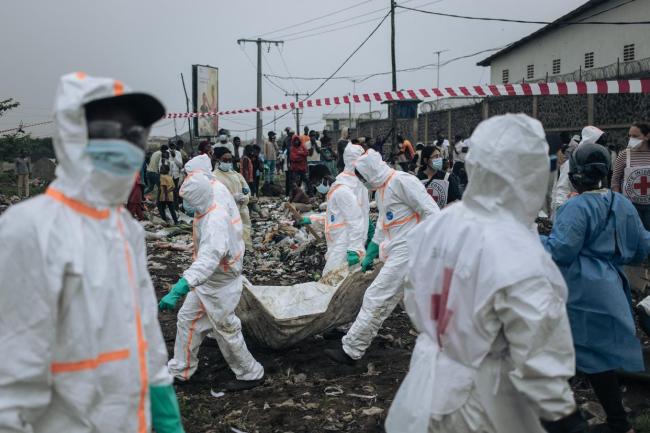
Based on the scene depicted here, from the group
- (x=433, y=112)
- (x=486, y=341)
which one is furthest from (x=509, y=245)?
(x=433, y=112)

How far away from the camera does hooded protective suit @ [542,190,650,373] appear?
3.79m

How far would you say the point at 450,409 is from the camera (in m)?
2.44

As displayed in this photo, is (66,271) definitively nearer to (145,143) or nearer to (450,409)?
(145,143)

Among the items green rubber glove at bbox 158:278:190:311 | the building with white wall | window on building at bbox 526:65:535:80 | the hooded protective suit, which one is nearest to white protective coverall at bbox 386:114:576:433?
the hooded protective suit

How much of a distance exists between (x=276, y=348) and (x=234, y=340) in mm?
808

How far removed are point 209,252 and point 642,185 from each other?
441cm

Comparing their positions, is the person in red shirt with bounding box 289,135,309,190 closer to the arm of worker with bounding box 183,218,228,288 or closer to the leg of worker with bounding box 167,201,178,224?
the leg of worker with bounding box 167,201,178,224

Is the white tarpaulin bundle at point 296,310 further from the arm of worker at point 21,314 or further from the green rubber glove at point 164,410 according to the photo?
the arm of worker at point 21,314

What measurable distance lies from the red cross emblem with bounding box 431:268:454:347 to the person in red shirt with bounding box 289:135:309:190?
15169 millimetres

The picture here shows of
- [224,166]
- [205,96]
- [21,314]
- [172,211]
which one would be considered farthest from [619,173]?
[205,96]

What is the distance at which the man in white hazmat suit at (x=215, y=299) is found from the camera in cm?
502

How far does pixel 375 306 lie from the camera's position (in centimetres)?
564

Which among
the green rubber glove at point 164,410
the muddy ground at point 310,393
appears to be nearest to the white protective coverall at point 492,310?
the green rubber glove at point 164,410

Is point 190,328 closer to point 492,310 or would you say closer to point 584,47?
point 492,310
